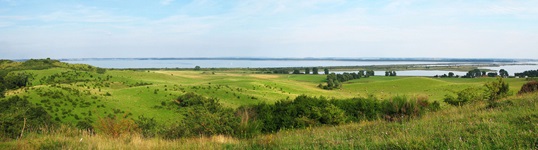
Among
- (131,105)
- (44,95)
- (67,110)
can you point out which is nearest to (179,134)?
(67,110)

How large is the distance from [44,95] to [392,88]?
216 ft

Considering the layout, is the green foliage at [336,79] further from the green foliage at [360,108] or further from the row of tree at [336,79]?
the green foliage at [360,108]

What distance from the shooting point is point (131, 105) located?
111ft

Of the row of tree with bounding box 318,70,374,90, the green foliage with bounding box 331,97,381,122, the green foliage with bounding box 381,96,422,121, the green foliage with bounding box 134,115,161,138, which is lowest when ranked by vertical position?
the row of tree with bounding box 318,70,374,90

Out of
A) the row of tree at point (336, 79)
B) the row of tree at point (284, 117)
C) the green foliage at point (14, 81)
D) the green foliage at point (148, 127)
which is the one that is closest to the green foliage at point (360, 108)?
the row of tree at point (284, 117)

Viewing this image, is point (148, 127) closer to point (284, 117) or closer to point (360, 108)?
point (284, 117)

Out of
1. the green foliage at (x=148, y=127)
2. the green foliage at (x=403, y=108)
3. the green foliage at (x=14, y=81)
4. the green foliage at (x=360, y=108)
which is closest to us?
the green foliage at (x=403, y=108)

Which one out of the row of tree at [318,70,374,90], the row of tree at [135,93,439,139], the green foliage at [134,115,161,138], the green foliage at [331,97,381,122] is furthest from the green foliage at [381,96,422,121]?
the row of tree at [318,70,374,90]

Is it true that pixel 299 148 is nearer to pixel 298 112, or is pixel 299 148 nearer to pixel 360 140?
pixel 360 140

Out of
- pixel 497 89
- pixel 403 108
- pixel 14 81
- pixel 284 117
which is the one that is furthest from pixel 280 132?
pixel 14 81

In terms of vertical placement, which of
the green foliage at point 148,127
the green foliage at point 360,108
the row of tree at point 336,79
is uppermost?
the green foliage at point 360,108

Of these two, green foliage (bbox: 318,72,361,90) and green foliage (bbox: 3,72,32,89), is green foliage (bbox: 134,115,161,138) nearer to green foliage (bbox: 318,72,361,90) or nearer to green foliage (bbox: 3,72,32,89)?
green foliage (bbox: 3,72,32,89)

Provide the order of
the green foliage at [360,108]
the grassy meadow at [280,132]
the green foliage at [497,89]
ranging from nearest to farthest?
the grassy meadow at [280,132], the green foliage at [360,108], the green foliage at [497,89]

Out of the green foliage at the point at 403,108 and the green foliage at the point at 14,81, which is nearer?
the green foliage at the point at 403,108
